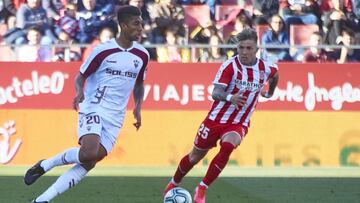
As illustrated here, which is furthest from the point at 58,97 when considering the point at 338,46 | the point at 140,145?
the point at 338,46

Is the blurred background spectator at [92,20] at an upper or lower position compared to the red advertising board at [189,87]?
upper

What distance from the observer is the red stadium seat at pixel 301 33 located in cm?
1705

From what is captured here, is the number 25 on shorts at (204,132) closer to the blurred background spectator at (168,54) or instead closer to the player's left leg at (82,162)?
the player's left leg at (82,162)

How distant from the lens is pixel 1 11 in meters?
16.4

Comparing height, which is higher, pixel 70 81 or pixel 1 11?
pixel 1 11

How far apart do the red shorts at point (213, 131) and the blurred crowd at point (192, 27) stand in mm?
4994

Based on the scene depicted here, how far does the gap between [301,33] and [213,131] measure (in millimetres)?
7486

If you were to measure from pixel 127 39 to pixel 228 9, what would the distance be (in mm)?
8457

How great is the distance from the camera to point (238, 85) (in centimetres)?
1001

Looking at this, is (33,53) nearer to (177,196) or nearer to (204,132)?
(204,132)

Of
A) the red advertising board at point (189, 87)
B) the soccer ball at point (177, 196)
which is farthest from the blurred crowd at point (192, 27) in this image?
the soccer ball at point (177, 196)

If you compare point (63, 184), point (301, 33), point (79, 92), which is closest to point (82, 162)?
point (63, 184)

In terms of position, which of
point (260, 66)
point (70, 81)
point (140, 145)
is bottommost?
point (140, 145)

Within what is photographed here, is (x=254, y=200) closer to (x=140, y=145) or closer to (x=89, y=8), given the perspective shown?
(x=140, y=145)
